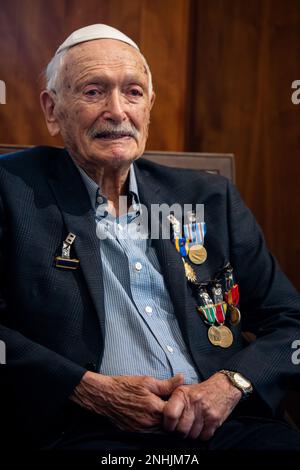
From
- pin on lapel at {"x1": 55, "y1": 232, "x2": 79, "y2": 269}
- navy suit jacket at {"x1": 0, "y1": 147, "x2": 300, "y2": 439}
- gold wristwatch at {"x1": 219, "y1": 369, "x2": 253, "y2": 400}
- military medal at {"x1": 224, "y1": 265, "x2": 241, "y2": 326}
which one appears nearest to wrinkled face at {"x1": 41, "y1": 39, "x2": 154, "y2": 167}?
navy suit jacket at {"x1": 0, "y1": 147, "x2": 300, "y2": 439}

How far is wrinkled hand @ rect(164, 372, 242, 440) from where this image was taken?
154 cm

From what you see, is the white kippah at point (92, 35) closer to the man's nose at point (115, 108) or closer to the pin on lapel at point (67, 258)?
the man's nose at point (115, 108)

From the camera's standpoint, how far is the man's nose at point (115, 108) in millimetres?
1841

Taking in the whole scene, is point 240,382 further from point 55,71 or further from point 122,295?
point 55,71

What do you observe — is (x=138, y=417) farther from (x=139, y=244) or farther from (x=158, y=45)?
(x=158, y=45)

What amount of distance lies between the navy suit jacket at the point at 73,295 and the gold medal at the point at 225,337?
0.02m

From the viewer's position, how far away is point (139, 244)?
188 cm

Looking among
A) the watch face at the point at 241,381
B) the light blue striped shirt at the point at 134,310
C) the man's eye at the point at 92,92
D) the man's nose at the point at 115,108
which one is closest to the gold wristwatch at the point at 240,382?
the watch face at the point at 241,381

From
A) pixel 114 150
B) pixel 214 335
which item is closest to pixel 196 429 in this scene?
pixel 214 335

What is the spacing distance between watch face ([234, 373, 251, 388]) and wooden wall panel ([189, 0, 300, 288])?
4.05ft

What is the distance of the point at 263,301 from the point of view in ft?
6.42

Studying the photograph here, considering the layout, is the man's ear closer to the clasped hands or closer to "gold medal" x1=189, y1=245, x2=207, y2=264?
"gold medal" x1=189, y1=245, x2=207, y2=264

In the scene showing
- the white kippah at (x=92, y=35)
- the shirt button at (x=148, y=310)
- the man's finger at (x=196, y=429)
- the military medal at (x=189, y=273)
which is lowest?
the man's finger at (x=196, y=429)

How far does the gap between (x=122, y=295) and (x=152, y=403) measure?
335 mm
